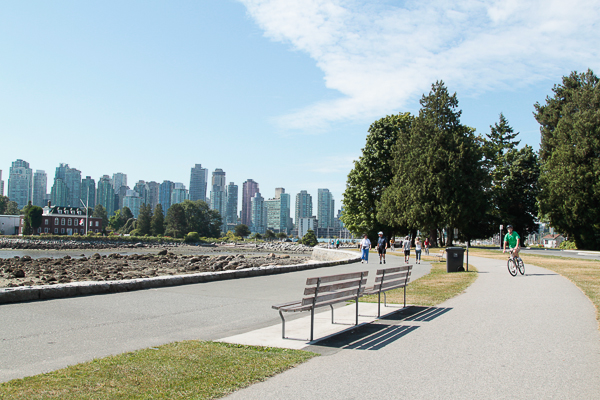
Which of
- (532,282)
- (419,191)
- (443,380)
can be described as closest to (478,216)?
(419,191)

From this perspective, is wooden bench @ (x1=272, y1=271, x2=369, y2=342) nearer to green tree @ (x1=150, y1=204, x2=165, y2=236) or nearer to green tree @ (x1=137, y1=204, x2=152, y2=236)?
green tree @ (x1=150, y1=204, x2=165, y2=236)

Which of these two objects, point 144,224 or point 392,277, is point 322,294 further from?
point 144,224

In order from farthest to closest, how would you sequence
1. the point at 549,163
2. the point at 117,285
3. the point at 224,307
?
1. the point at 549,163
2. the point at 117,285
3. the point at 224,307

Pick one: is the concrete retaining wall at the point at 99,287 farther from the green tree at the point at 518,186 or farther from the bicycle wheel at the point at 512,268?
the green tree at the point at 518,186

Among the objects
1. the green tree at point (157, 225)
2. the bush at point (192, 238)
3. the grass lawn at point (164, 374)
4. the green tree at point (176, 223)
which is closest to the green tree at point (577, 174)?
the grass lawn at point (164, 374)

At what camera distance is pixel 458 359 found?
5895mm

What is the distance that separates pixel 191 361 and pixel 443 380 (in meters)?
2.81

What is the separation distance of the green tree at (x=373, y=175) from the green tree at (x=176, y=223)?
3600 inches

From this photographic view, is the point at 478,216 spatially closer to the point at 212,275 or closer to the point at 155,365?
the point at 212,275

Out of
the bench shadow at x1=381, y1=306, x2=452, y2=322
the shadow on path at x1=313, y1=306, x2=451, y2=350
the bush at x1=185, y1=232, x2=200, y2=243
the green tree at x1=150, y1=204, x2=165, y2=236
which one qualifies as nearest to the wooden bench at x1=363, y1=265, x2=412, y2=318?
the bench shadow at x1=381, y1=306, x2=452, y2=322

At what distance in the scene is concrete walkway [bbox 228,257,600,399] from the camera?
464 centimetres

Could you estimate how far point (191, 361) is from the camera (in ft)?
18.1

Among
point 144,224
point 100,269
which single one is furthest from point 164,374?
point 144,224

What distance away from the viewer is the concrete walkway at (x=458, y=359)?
4637 mm
